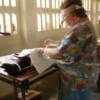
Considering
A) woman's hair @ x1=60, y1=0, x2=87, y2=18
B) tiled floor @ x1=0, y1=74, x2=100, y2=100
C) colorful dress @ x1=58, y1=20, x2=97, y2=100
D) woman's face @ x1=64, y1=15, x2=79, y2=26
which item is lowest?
tiled floor @ x1=0, y1=74, x2=100, y2=100

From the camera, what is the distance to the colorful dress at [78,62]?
56.0 inches

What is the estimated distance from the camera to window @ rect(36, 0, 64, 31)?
2.66m

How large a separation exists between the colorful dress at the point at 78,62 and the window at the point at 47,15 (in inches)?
49.0

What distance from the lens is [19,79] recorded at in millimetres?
1320

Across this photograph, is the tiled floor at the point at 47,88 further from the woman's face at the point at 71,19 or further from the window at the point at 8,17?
the woman's face at the point at 71,19

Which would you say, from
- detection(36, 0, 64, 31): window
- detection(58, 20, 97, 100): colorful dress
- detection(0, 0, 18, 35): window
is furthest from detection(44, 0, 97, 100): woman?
detection(36, 0, 64, 31): window

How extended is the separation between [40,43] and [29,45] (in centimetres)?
23

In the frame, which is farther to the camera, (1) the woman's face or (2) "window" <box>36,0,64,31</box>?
(2) "window" <box>36,0,64,31</box>

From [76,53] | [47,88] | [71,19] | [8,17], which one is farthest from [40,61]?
[47,88]

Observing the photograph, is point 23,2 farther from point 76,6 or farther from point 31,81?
point 31,81

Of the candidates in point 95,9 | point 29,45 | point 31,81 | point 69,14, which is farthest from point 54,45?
point 95,9

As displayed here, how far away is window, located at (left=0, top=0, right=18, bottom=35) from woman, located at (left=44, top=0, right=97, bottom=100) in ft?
3.08

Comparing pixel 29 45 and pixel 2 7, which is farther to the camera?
pixel 29 45

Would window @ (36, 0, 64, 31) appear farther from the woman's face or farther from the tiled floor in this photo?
the woman's face
